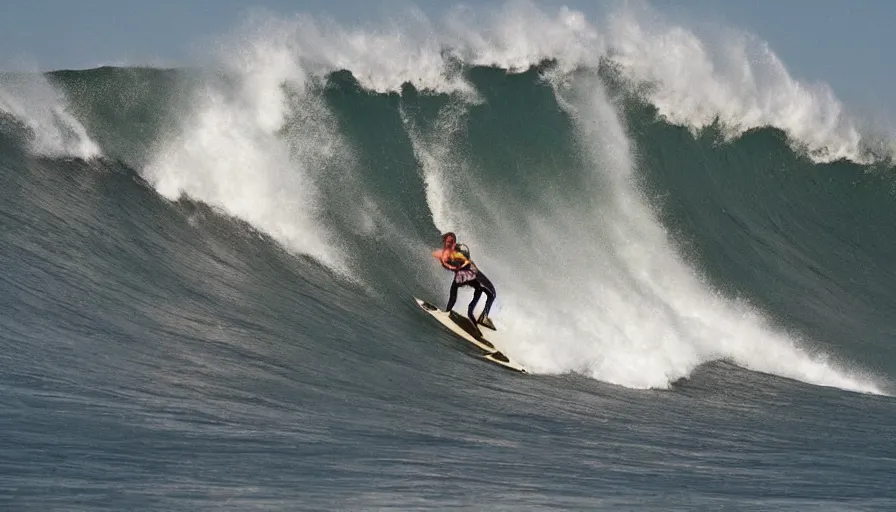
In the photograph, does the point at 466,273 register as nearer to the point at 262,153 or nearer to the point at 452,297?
the point at 452,297

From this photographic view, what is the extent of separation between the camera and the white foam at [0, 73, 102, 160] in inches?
585

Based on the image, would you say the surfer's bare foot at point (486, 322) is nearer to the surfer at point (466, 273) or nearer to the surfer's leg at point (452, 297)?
the surfer at point (466, 273)

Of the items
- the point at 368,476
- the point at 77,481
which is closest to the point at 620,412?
the point at 368,476

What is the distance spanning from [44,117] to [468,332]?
23.7 feet

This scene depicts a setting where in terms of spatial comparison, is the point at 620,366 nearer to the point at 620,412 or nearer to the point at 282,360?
the point at 620,412

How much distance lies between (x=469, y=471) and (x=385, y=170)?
10.1 meters

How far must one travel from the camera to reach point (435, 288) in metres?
13.6

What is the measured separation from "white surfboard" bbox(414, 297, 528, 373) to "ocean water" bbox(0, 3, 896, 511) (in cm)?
21

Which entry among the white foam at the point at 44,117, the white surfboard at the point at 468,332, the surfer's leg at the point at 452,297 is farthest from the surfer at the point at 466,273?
the white foam at the point at 44,117

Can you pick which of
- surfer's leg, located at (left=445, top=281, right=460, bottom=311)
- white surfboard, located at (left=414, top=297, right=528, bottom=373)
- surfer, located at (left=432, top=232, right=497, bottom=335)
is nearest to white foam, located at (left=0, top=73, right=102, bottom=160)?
white surfboard, located at (left=414, top=297, right=528, bottom=373)

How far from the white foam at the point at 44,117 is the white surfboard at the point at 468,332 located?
5.38 meters

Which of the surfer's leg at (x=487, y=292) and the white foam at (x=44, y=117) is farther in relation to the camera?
the white foam at (x=44, y=117)

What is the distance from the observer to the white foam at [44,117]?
48.7ft

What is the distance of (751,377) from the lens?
12516mm
